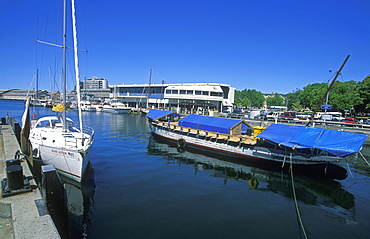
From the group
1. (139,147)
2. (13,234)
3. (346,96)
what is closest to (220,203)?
(13,234)

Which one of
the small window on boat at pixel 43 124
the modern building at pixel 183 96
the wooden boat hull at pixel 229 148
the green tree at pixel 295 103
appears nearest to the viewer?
the small window on boat at pixel 43 124

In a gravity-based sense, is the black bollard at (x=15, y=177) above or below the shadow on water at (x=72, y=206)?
above

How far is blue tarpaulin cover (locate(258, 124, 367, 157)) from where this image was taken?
16.2m

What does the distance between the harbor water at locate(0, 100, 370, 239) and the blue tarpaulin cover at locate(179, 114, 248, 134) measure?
632 cm

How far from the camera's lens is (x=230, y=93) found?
102 m

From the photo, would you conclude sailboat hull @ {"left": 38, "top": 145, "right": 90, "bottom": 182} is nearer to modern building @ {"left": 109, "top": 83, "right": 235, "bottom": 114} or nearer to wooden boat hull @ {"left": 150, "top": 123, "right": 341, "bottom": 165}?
wooden boat hull @ {"left": 150, "top": 123, "right": 341, "bottom": 165}

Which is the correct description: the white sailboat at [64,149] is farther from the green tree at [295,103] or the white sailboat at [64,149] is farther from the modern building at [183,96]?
the green tree at [295,103]

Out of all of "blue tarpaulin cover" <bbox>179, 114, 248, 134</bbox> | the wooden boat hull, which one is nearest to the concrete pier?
the wooden boat hull

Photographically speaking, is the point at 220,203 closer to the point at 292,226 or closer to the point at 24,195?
the point at 292,226

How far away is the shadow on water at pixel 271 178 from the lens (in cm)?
1454

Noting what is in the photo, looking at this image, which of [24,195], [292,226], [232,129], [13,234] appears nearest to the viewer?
[13,234]

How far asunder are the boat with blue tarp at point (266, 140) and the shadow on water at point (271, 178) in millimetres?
1395

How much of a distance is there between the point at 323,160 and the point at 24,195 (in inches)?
843

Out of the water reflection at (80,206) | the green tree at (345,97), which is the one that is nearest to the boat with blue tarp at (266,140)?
the water reflection at (80,206)
